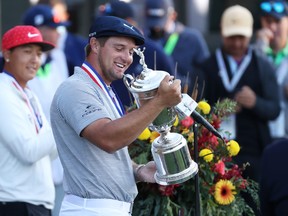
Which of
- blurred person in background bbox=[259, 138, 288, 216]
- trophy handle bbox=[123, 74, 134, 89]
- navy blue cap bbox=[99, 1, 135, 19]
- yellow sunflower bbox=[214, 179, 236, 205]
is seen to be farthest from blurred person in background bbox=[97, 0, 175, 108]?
blurred person in background bbox=[259, 138, 288, 216]

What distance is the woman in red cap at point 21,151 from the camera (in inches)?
226

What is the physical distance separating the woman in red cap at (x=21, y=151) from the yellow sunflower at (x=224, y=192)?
1093 millimetres

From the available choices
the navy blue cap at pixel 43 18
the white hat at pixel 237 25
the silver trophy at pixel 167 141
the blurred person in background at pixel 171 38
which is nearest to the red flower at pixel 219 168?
the silver trophy at pixel 167 141

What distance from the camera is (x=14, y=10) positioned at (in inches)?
461

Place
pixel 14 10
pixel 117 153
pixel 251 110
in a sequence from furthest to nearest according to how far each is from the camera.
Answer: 1. pixel 14 10
2. pixel 251 110
3. pixel 117 153

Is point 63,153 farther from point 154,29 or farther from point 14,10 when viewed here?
point 14,10

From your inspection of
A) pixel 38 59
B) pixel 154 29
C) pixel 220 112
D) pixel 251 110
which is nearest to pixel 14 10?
pixel 154 29

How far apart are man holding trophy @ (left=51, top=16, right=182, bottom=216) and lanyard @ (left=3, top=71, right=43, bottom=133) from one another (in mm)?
1261

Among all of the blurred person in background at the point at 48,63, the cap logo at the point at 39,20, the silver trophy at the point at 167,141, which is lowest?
the blurred person in background at the point at 48,63

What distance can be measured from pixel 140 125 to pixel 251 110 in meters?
3.86

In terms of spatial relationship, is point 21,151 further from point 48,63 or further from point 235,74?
point 235,74

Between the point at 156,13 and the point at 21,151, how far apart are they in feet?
11.2

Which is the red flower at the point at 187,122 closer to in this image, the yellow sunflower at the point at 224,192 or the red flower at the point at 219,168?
the red flower at the point at 219,168

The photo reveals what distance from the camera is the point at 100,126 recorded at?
14.6 ft
